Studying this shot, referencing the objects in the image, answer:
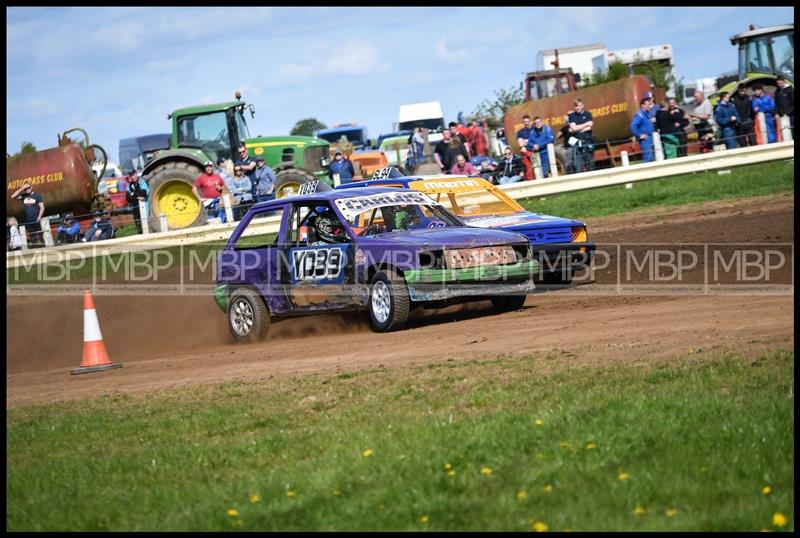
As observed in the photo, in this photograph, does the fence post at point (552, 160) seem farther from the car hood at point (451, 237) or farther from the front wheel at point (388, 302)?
the front wheel at point (388, 302)

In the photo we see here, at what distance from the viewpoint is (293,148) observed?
2536 centimetres

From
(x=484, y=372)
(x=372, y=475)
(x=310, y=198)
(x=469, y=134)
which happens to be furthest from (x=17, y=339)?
(x=469, y=134)

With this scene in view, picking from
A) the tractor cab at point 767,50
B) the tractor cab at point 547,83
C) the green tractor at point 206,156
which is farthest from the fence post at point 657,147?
the tractor cab at point 547,83

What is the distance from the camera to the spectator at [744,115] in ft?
79.0

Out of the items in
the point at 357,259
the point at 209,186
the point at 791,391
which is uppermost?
the point at 209,186

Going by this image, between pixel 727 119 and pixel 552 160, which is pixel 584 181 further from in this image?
pixel 727 119

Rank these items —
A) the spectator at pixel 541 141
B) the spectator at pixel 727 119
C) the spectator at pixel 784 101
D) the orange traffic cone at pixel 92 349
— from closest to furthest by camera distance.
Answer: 1. the orange traffic cone at pixel 92 349
2. the spectator at pixel 541 141
3. the spectator at pixel 784 101
4. the spectator at pixel 727 119

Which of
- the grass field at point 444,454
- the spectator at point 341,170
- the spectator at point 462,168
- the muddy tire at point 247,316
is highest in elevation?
the spectator at point 341,170

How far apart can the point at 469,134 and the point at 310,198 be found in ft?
65.1

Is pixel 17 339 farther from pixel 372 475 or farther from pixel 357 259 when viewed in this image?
pixel 372 475

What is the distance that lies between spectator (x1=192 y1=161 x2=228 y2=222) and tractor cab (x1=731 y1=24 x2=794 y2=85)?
1357cm

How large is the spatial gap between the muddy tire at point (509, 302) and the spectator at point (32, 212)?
43.0ft

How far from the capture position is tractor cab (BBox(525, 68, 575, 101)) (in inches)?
1259

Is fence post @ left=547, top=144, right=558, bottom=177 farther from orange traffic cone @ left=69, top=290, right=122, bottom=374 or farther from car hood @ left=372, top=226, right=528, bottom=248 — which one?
orange traffic cone @ left=69, top=290, right=122, bottom=374
